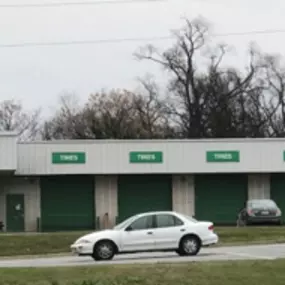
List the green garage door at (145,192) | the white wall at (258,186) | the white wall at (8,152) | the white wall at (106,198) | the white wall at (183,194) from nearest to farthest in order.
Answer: the white wall at (8,152) → the white wall at (106,198) → the green garage door at (145,192) → the white wall at (183,194) → the white wall at (258,186)

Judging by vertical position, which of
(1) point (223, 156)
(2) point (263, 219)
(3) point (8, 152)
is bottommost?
(2) point (263, 219)

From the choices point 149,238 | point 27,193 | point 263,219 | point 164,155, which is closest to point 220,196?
point 164,155

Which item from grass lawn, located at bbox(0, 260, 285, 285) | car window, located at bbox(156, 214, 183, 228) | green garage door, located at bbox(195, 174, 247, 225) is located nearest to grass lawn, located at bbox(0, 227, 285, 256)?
car window, located at bbox(156, 214, 183, 228)

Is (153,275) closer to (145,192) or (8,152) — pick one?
(8,152)

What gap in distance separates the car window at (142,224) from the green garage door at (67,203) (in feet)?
78.8

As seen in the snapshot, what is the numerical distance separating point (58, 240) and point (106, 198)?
46.0ft

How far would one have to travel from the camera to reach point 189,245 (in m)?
24.7

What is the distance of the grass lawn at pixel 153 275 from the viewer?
15.5 metres

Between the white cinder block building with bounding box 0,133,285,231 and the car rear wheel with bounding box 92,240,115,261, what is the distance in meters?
23.7

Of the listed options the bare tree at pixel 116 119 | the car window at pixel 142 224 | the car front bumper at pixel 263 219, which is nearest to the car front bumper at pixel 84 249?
the car window at pixel 142 224

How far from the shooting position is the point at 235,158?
161ft

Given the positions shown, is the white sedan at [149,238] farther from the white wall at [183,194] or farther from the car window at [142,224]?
the white wall at [183,194]

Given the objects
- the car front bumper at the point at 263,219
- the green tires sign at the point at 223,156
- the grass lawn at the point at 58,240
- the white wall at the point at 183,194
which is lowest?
the grass lawn at the point at 58,240

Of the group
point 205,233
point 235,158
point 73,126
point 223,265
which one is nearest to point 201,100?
point 73,126
